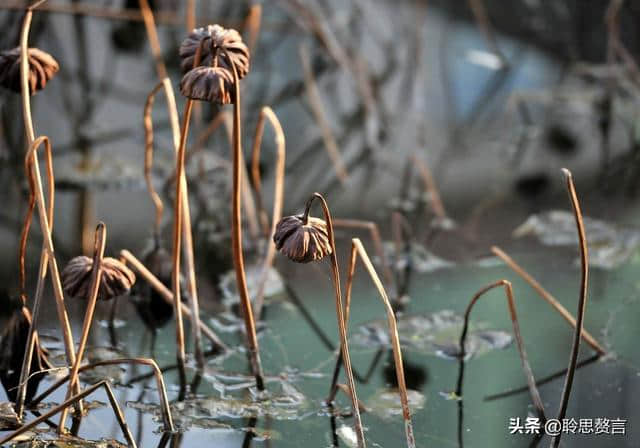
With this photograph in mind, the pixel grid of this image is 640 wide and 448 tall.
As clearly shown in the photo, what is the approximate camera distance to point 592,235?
1.63 metres

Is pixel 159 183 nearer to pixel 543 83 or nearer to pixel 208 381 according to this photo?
pixel 208 381

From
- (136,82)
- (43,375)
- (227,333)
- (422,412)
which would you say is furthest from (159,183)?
(422,412)

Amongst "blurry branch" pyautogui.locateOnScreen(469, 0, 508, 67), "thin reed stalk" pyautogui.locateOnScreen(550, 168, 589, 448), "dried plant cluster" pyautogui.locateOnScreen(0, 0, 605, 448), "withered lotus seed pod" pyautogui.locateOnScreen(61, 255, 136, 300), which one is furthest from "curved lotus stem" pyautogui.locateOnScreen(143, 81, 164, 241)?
"blurry branch" pyautogui.locateOnScreen(469, 0, 508, 67)

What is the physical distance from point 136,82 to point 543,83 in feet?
2.97

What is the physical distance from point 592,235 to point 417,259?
31 centimetres

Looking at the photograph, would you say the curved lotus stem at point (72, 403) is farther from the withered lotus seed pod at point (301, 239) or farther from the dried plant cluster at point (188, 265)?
the withered lotus seed pod at point (301, 239)

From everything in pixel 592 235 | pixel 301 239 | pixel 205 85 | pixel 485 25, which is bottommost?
pixel 592 235

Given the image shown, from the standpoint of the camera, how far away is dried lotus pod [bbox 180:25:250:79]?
3.09 ft

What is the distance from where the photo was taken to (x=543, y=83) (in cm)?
226

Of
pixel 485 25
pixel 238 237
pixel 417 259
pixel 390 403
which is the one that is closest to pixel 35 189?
pixel 238 237

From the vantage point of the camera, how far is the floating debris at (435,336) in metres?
1.27

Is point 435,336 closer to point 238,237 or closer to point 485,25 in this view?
point 238,237

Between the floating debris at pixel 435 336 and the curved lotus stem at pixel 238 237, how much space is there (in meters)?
0.18

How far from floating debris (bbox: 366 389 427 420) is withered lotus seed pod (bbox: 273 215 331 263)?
11.1 inches
